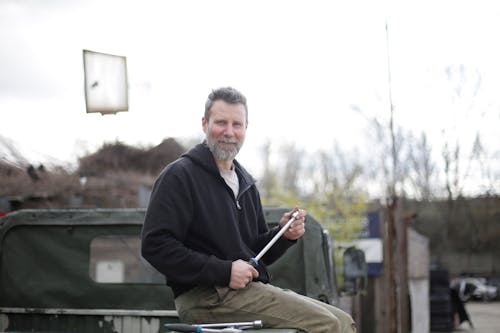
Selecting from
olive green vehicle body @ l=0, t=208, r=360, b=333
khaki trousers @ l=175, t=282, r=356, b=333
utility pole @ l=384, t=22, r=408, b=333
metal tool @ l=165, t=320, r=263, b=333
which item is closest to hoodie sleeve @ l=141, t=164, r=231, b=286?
khaki trousers @ l=175, t=282, r=356, b=333

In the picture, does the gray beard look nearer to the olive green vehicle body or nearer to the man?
the man

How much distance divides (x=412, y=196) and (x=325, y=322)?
132 feet

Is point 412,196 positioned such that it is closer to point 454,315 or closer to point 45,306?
point 454,315

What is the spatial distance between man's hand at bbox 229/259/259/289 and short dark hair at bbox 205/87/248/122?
0.79 meters

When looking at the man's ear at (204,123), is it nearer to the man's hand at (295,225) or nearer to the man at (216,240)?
the man at (216,240)

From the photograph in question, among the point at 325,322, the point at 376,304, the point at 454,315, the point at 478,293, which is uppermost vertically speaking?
the point at 325,322

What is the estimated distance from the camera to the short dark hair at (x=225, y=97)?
3.42 m

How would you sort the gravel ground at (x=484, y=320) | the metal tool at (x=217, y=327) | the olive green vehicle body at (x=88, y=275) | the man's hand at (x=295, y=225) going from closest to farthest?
the metal tool at (x=217, y=327) → the man's hand at (x=295, y=225) → the olive green vehicle body at (x=88, y=275) → the gravel ground at (x=484, y=320)

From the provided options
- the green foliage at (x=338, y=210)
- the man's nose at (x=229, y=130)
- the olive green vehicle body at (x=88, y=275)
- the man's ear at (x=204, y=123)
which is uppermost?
the man's ear at (x=204, y=123)

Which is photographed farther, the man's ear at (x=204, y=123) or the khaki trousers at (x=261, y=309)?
the man's ear at (x=204, y=123)

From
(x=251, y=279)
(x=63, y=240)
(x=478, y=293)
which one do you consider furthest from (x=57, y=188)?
(x=478, y=293)

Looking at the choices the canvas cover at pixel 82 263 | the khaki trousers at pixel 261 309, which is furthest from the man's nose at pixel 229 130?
the canvas cover at pixel 82 263

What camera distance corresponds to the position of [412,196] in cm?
4234

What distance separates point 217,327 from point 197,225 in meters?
0.52
